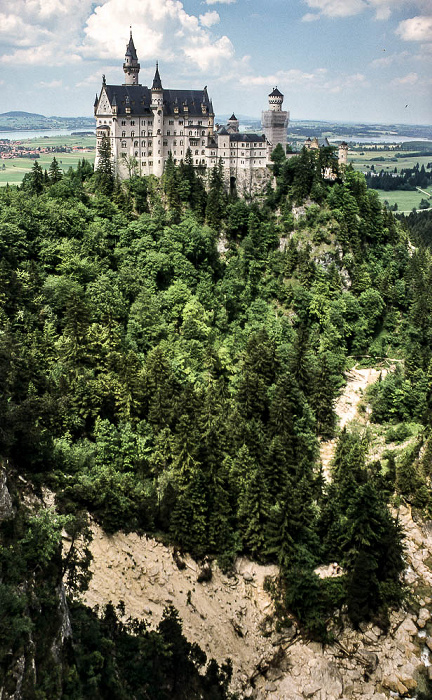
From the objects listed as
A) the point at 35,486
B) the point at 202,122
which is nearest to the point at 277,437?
the point at 35,486

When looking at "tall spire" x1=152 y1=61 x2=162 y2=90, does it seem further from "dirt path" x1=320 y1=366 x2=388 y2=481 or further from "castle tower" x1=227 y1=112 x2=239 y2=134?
"dirt path" x1=320 y1=366 x2=388 y2=481

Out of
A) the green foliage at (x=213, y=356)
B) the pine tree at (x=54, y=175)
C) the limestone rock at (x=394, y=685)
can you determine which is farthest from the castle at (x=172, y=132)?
the limestone rock at (x=394, y=685)

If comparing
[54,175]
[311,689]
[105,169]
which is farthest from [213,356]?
[54,175]

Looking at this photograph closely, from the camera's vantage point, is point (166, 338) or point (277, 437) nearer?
point (277, 437)

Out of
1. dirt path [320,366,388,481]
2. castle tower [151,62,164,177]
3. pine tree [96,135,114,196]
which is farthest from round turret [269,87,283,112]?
dirt path [320,366,388,481]

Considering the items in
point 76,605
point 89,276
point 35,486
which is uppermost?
point 89,276

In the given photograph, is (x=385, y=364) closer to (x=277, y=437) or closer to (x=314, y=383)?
(x=314, y=383)

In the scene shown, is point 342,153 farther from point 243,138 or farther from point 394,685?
point 394,685
